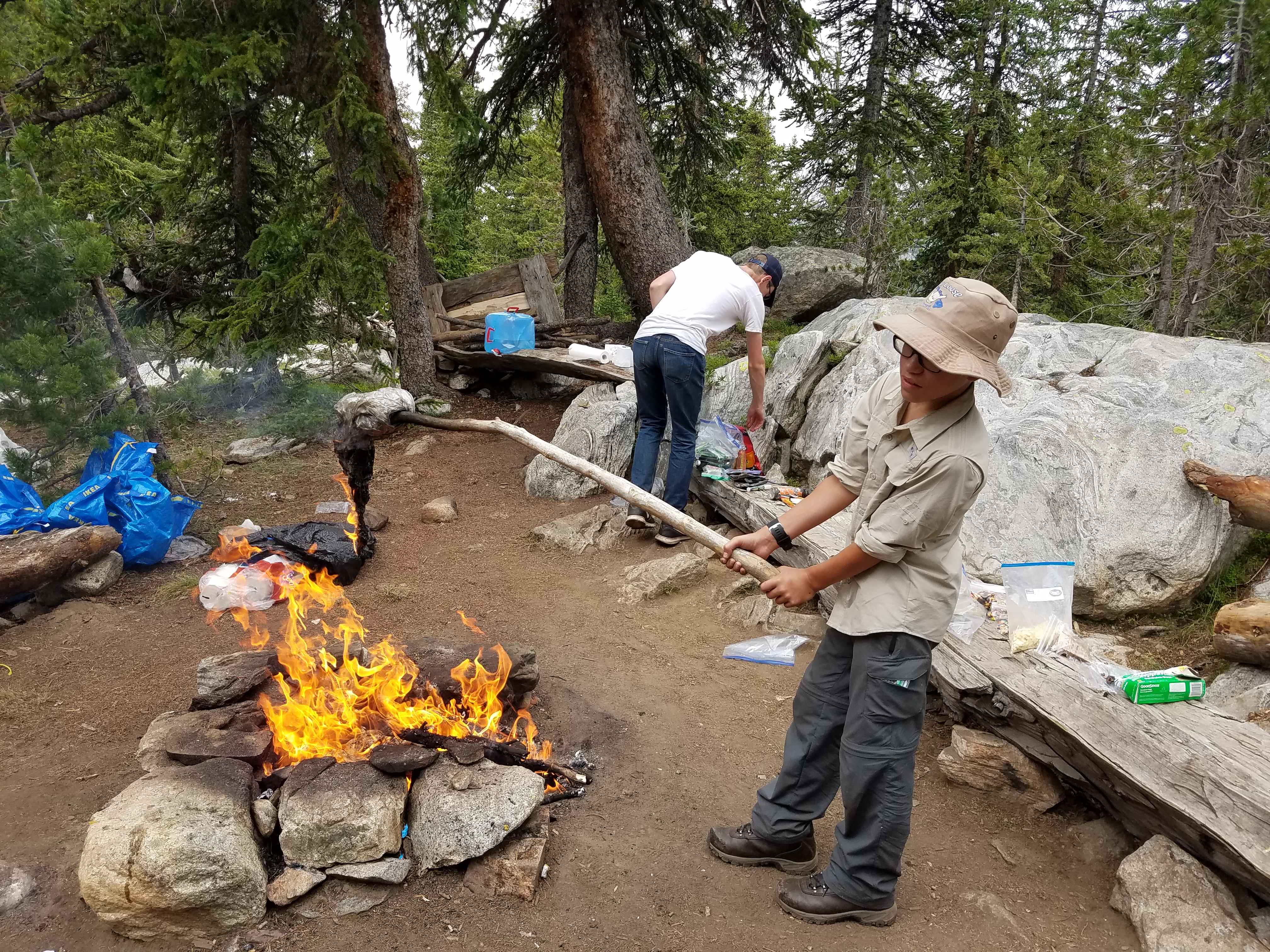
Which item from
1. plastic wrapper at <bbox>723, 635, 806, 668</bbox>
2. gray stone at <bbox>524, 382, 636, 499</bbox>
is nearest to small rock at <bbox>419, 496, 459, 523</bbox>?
gray stone at <bbox>524, 382, 636, 499</bbox>

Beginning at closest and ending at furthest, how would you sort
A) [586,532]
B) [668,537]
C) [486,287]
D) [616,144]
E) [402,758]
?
[402,758]
[668,537]
[586,532]
[616,144]
[486,287]

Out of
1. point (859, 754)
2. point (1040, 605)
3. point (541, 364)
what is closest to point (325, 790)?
point (859, 754)

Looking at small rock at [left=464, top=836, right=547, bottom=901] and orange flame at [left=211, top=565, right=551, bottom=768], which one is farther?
orange flame at [left=211, top=565, right=551, bottom=768]

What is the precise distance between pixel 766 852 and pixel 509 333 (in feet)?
24.3

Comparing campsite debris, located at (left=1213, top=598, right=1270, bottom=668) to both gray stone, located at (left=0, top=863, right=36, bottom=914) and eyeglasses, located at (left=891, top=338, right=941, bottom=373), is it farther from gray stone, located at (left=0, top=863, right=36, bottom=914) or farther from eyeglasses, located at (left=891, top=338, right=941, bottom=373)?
gray stone, located at (left=0, top=863, right=36, bottom=914)

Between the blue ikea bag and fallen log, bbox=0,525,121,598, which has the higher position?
the blue ikea bag

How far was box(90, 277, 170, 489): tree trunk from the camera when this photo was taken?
19.7ft

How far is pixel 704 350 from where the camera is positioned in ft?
19.6

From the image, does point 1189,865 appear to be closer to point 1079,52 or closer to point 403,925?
point 403,925

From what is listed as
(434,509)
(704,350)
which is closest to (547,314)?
(434,509)

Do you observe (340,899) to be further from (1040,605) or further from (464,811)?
(1040,605)

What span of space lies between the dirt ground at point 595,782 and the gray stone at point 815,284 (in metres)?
7.16

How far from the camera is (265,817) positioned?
9.83 ft

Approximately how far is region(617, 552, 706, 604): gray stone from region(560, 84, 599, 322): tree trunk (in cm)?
512
